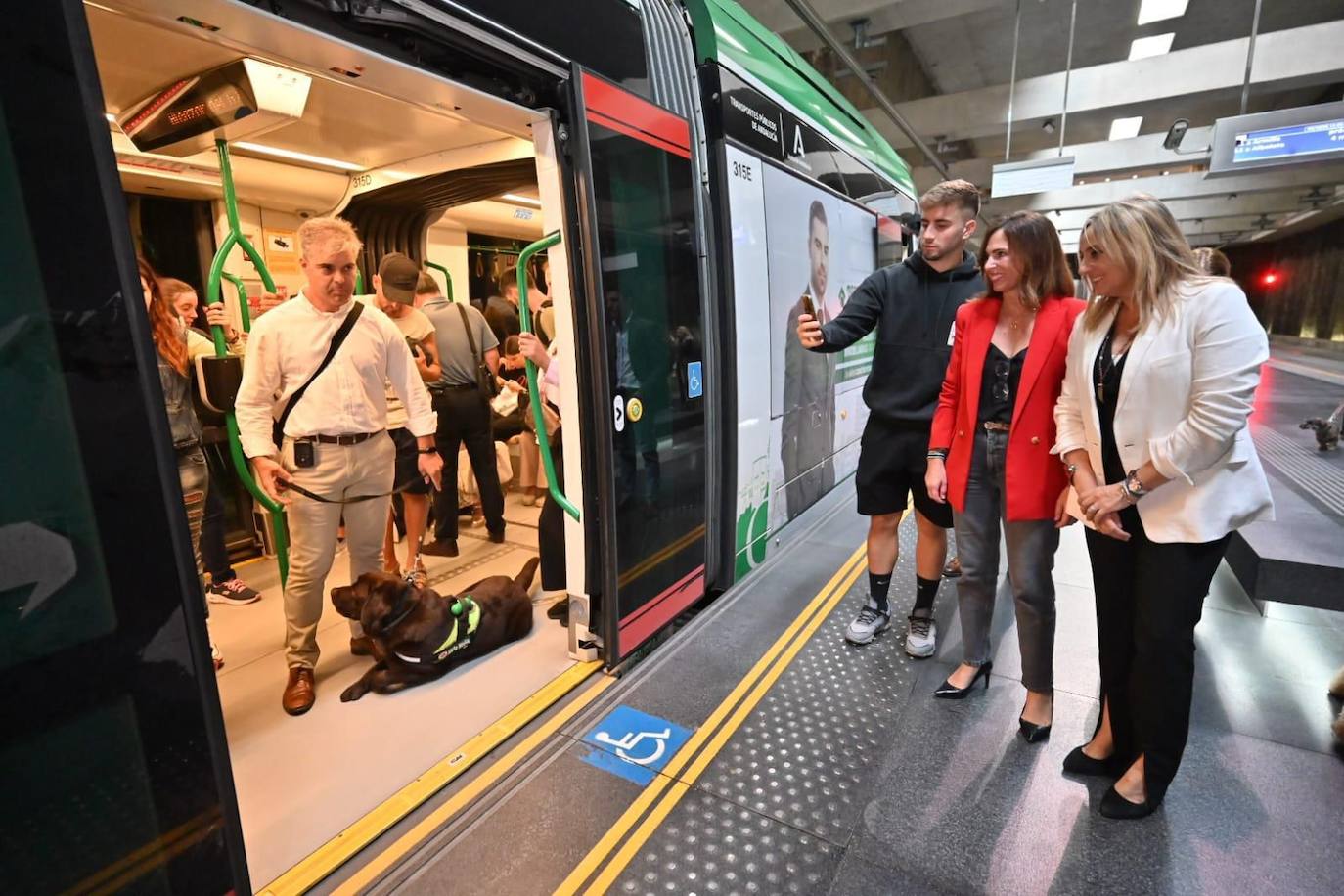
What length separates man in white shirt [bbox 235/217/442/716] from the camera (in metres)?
2.33

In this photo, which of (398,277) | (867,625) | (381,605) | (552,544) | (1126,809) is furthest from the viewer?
(398,277)

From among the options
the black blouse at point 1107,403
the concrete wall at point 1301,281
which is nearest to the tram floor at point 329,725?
the black blouse at point 1107,403

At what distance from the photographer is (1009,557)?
7.12 ft

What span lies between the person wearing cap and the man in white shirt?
797 mm

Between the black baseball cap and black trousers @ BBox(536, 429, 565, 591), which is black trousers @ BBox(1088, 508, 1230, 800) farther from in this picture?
the black baseball cap

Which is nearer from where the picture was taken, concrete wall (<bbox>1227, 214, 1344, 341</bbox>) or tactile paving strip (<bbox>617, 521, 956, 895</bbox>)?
tactile paving strip (<bbox>617, 521, 956, 895</bbox>)

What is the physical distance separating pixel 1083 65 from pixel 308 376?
1116 cm

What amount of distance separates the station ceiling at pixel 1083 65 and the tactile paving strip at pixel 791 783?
220 inches

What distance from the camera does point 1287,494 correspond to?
2.97 metres

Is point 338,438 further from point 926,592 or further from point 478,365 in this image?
point 926,592

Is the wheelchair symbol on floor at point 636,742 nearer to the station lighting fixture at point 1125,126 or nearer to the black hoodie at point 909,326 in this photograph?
the black hoodie at point 909,326

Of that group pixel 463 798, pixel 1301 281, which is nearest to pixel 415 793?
pixel 463 798

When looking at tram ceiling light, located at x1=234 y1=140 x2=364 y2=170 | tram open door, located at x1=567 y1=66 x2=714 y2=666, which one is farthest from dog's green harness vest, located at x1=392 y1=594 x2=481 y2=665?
tram ceiling light, located at x1=234 y1=140 x2=364 y2=170

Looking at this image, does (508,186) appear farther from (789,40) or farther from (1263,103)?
(1263,103)
